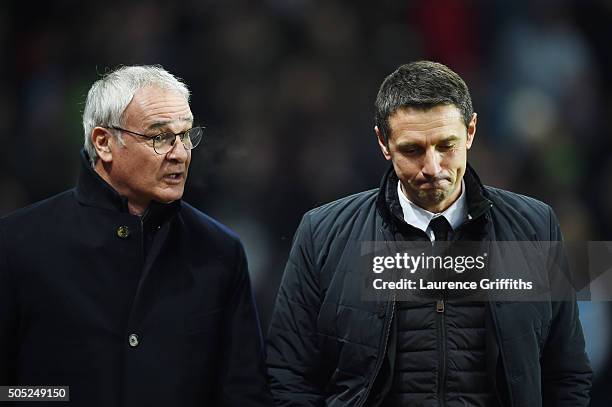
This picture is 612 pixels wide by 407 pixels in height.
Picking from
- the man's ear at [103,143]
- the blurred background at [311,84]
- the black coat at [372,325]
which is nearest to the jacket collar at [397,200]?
the black coat at [372,325]

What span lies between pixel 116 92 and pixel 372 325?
91 cm

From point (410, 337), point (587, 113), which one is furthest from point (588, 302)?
point (587, 113)

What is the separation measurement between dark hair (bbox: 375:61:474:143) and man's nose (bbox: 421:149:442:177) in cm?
12

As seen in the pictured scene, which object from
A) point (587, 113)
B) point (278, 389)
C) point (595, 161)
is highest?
point (587, 113)

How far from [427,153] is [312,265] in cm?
44

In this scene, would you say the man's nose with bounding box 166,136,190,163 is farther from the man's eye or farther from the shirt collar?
the shirt collar

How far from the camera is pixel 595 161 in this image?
502cm

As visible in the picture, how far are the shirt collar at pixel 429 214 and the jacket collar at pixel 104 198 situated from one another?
0.63 metres

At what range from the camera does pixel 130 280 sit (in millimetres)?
2666

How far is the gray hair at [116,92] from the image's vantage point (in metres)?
2.71

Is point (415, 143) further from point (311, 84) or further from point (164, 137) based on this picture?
point (311, 84)

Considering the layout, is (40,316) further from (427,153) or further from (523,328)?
(523,328)

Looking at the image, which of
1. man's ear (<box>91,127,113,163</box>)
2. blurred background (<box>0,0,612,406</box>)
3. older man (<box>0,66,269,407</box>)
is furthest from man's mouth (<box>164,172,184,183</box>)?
blurred background (<box>0,0,612,406</box>)

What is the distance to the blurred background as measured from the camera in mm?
4219
